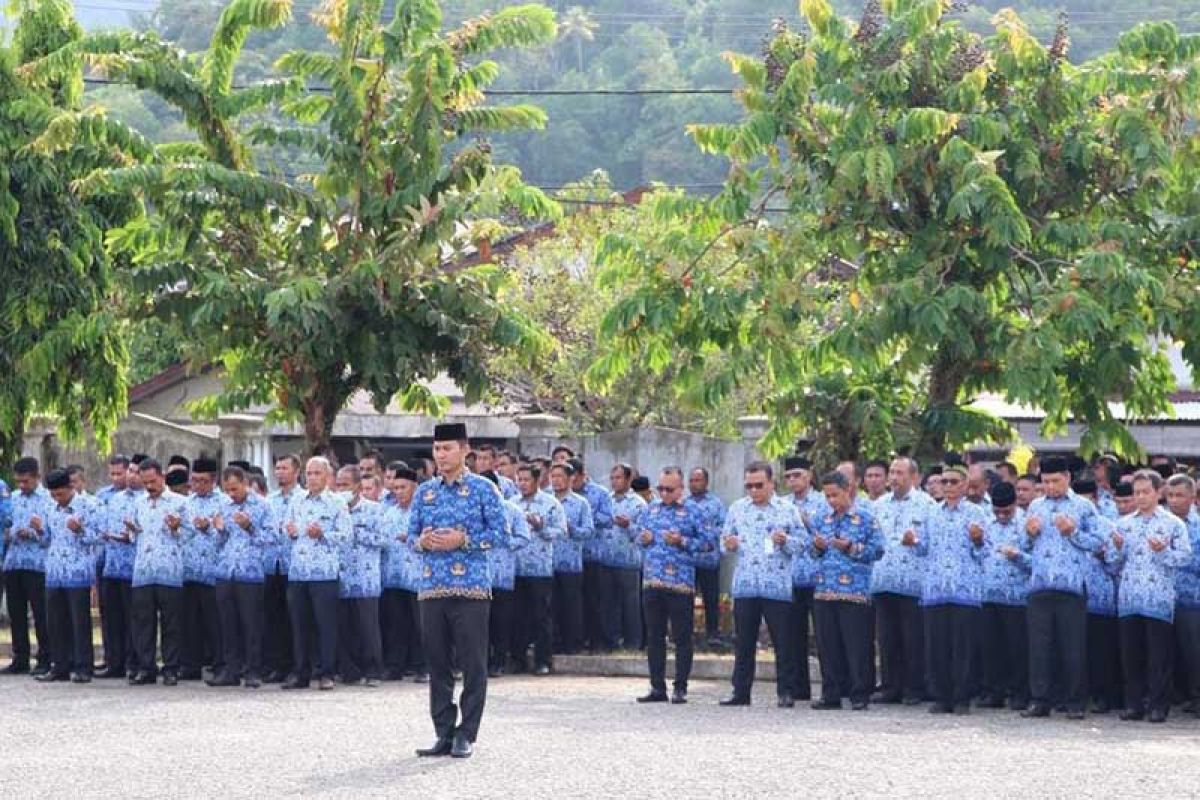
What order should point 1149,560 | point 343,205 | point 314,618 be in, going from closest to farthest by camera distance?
point 1149,560
point 314,618
point 343,205

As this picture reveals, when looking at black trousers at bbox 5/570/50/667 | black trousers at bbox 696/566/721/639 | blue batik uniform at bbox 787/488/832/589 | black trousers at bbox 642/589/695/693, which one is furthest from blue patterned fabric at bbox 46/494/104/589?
blue batik uniform at bbox 787/488/832/589

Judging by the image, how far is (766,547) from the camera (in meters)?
17.2

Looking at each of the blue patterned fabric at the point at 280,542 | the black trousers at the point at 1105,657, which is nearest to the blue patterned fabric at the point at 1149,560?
the black trousers at the point at 1105,657

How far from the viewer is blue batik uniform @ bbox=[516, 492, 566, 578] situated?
20.1m

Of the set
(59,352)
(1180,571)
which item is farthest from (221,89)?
(1180,571)

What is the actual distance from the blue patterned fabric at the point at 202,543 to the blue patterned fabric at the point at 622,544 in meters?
3.96

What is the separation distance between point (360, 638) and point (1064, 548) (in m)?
5.79

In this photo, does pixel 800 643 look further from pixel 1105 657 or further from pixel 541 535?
pixel 541 535

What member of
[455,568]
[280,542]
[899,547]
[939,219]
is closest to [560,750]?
[455,568]

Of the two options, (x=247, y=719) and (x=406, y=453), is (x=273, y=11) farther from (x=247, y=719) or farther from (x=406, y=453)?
(x=406, y=453)

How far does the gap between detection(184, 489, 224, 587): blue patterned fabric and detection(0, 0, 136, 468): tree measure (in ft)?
14.5

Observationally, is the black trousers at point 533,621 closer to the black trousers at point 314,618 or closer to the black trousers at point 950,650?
the black trousers at point 314,618

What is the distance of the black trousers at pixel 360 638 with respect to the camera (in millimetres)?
19031

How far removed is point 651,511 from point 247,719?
12.3ft
